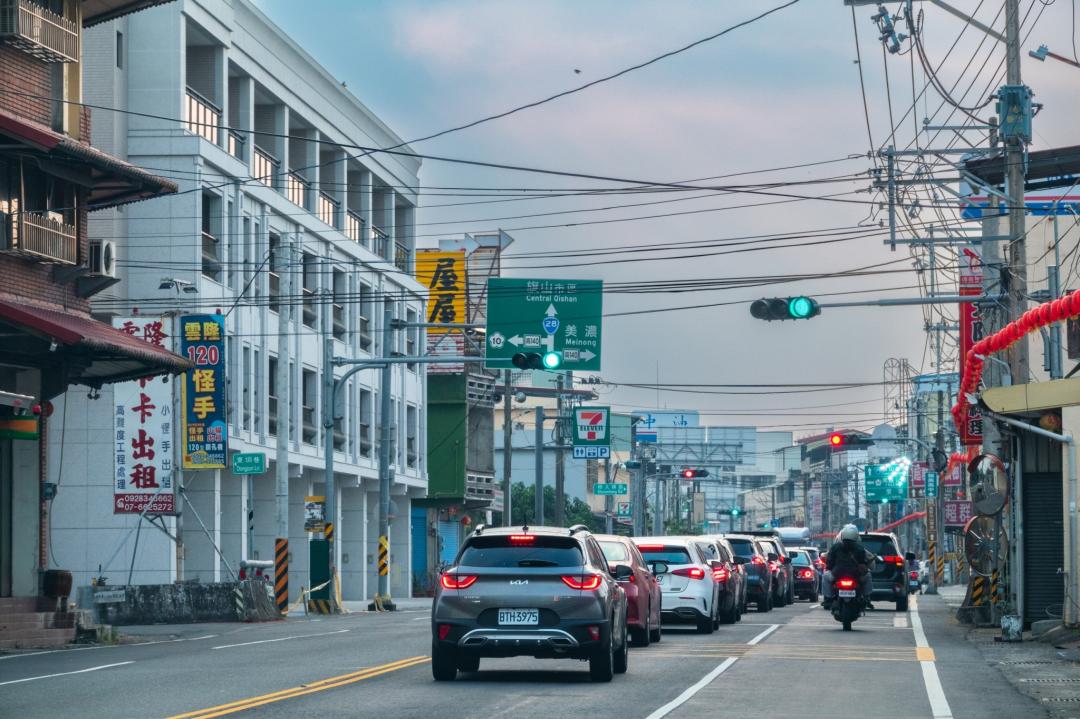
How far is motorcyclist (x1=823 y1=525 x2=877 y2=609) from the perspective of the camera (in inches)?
1131

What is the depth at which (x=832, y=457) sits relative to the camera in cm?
14638

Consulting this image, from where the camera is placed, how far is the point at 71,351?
92.2ft

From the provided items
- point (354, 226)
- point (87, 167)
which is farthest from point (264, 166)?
point (87, 167)

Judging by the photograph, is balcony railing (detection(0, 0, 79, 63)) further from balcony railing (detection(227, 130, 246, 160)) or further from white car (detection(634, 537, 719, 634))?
balcony railing (detection(227, 130, 246, 160))

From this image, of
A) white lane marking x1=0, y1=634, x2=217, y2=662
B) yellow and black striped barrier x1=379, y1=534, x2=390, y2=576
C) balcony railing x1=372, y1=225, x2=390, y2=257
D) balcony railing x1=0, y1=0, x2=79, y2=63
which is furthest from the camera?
balcony railing x1=372, y1=225, x2=390, y2=257

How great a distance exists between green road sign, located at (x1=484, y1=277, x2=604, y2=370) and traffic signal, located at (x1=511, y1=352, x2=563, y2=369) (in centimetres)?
169

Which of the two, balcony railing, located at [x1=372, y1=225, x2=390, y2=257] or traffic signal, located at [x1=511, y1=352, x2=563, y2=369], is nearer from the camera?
traffic signal, located at [x1=511, y1=352, x2=563, y2=369]

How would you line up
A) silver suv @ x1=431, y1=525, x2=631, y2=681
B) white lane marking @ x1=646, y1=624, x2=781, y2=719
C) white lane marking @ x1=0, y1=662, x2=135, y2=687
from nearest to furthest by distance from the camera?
white lane marking @ x1=646, y1=624, x2=781, y2=719
silver suv @ x1=431, y1=525, x2=631, y2=681
white lane marking @ x1=0, y1=662, x2=135, y2=687

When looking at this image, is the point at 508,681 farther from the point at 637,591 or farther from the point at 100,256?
the point at 100,256

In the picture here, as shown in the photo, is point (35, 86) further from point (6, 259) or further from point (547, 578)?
point (547, 578)

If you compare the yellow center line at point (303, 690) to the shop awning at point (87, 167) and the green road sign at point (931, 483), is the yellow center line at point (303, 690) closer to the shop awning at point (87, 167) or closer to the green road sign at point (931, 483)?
the shop awning at point (87, 167)

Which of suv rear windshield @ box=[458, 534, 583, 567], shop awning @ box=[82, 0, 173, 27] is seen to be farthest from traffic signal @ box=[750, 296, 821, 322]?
shop awning @ box=[82, 0, 173, 27]

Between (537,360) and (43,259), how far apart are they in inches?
441

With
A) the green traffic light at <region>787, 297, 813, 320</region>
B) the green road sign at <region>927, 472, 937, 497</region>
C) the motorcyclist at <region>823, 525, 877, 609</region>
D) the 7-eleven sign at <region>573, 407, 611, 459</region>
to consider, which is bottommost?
the motorcyclist at <region>823, 525, 877, 609</region>
